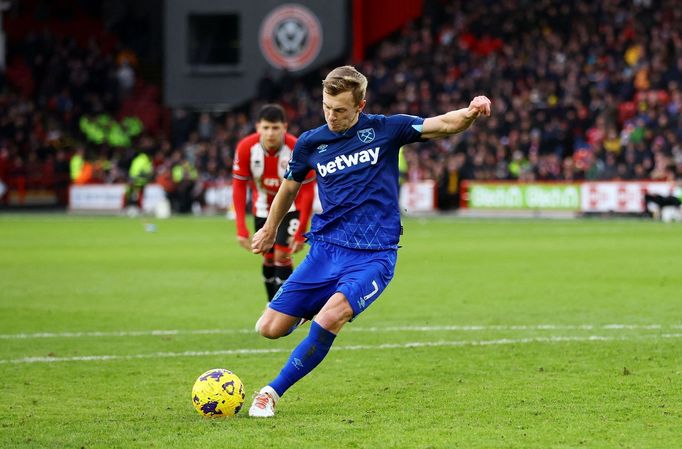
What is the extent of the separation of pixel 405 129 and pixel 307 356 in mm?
1516

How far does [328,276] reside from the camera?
7504 millimetres

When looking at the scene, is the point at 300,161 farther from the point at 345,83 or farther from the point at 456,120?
the point at 456,120

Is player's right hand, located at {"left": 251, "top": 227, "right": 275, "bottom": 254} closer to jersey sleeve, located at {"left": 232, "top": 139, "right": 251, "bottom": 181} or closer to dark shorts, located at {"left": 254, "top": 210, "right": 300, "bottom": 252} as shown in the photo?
jersey sleeve, located at {"left": 232, "top": 139, "right": 251, "bottom": 181}

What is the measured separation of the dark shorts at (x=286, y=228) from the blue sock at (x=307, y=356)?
4877 mm

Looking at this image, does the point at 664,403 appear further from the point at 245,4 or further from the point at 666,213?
the point at 245,4

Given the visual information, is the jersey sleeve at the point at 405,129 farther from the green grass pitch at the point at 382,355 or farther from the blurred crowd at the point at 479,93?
the blurred crowd at the point at 479,93

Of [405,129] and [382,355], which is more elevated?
[405,129]

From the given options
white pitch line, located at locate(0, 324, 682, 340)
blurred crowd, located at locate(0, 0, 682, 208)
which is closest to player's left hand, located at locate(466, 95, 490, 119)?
white pitch line, located at locate(0, 324, 682, 340)

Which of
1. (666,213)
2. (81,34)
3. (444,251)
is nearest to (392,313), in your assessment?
(444,251)

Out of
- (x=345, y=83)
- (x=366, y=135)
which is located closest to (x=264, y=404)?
(x=366, y=135)

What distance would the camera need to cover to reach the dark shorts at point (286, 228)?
40.4 ft

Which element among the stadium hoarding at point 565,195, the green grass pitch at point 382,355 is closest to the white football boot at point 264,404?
the green grass pitch at point 382,355

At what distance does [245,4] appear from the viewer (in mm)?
45344

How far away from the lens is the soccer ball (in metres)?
7.40
